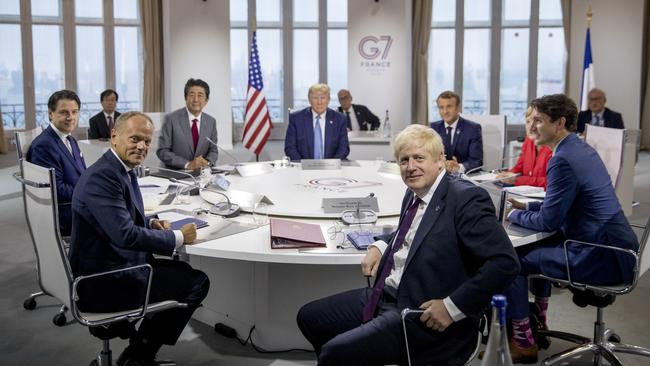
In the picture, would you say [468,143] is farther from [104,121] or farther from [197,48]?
[197,48]

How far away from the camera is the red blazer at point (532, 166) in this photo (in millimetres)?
4934

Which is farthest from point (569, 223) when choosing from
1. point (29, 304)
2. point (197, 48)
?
point (197, 48)

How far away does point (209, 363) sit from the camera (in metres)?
3.69

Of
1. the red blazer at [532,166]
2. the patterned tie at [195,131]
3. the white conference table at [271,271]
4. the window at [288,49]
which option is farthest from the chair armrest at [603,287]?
the window at [288,49]

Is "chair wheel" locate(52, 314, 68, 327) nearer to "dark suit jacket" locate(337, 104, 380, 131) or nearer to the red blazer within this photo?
the red blazer

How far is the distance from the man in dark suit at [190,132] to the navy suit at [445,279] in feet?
11.5

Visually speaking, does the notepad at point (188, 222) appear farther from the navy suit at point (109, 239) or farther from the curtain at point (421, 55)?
the curtain at point (421, 55)

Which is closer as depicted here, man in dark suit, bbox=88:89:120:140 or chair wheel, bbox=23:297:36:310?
chair wheel, bbox=23:297:36:310

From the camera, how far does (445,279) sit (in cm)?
258

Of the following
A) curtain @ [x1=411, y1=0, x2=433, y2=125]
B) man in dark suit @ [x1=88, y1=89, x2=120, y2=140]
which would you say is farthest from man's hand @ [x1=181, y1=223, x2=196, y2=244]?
curtain @ [x1=411, y1=0, x2=433, y2=125]

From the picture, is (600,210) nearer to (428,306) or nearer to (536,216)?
(536,216)

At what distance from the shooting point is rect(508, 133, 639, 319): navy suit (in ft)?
11.1

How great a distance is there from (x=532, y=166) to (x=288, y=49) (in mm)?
10465

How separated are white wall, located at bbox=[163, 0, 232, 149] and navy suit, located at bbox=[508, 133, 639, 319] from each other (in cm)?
842
